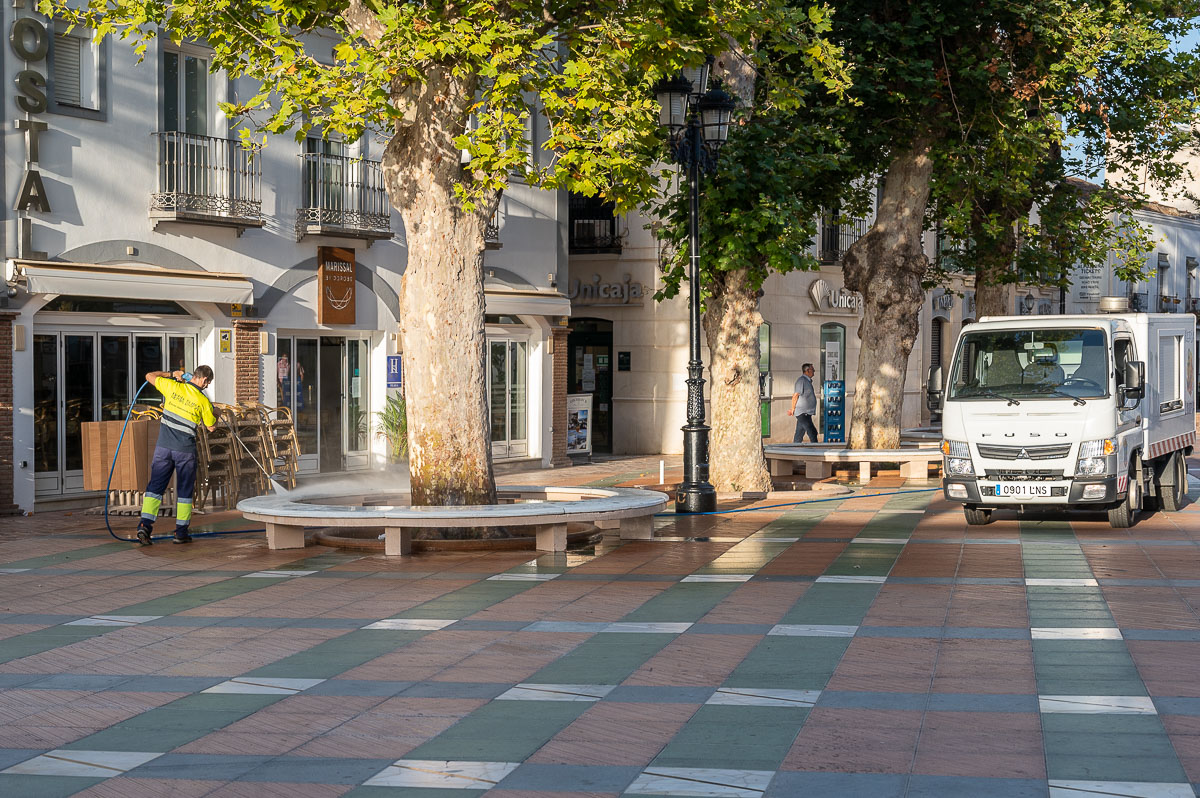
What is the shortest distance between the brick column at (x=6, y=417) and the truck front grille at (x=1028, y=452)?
A: 1078 cm

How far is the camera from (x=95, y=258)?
1806 cm

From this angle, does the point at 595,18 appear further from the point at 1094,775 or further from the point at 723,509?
the point at 1094,775

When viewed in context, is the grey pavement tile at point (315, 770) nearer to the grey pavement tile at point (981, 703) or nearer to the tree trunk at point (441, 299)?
the grey pavement tile at point (981, 703)

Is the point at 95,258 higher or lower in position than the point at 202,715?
higher

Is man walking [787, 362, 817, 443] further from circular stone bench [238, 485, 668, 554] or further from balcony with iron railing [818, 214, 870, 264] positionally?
circular stone bench [238, 485, 668, 554]

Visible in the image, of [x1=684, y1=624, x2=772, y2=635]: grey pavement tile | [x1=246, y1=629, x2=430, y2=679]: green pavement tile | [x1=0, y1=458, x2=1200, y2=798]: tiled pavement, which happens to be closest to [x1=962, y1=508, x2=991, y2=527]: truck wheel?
[x1=0, y1=458, x2=1200, y2=798]: tiled pavement

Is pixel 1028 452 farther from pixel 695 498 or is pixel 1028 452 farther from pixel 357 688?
pixel 357 688

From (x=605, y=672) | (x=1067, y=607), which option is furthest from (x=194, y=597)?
(x=1067, y=607)

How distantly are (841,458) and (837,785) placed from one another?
53.9 ft

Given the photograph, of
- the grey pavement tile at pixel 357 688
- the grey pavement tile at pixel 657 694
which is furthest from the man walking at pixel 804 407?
the grey pavement tile at pixel 357 688

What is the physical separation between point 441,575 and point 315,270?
999cm

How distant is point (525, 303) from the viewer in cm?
2527

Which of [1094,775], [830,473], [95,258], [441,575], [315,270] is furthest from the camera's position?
[830,473]

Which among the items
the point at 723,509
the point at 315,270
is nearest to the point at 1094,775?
the point at 723,509
